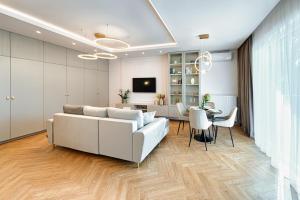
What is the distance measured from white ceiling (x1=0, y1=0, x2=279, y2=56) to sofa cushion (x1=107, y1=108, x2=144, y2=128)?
1.74 metres

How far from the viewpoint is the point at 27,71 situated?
3875 millimetres

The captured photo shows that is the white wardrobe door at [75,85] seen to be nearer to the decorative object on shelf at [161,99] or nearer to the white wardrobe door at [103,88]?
the white wardrobe door at [103,88]

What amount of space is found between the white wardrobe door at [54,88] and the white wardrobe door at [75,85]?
0.15 meters

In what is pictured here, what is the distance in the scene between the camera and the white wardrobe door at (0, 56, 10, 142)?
3.41m

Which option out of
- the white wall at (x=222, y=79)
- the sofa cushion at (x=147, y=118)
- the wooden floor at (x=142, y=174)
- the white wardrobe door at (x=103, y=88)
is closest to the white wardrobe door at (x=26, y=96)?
the wooden floor at (x=142, y=174)

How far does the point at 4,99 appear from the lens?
3.46m

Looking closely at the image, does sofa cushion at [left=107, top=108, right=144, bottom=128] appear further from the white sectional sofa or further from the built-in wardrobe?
the built-in wardrobe

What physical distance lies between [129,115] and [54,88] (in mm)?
3211

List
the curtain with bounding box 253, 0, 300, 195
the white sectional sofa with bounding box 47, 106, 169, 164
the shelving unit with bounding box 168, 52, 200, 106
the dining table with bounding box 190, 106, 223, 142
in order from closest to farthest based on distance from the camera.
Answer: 1. the curtain with bounding box 253, 0, 300, 195
2. the white sectional sofa with bounding box 47, 106, 169, 164
3. the dining table with bounding box 190, 106, 223, 142
4. the shelving unit with bounding box 168, 52, 200, 106

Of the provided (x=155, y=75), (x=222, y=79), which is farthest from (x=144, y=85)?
(x=222, y=79)

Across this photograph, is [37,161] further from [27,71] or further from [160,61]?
[160,61]

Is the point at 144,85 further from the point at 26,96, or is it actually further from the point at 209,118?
the point at 26,96

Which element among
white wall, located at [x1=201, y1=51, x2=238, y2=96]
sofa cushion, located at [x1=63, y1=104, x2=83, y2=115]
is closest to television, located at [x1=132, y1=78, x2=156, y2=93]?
white wall, located at [x1=201, y1=51, x2=238, y2=96]

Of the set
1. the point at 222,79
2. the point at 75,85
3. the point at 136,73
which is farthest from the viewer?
the point at 136,73
